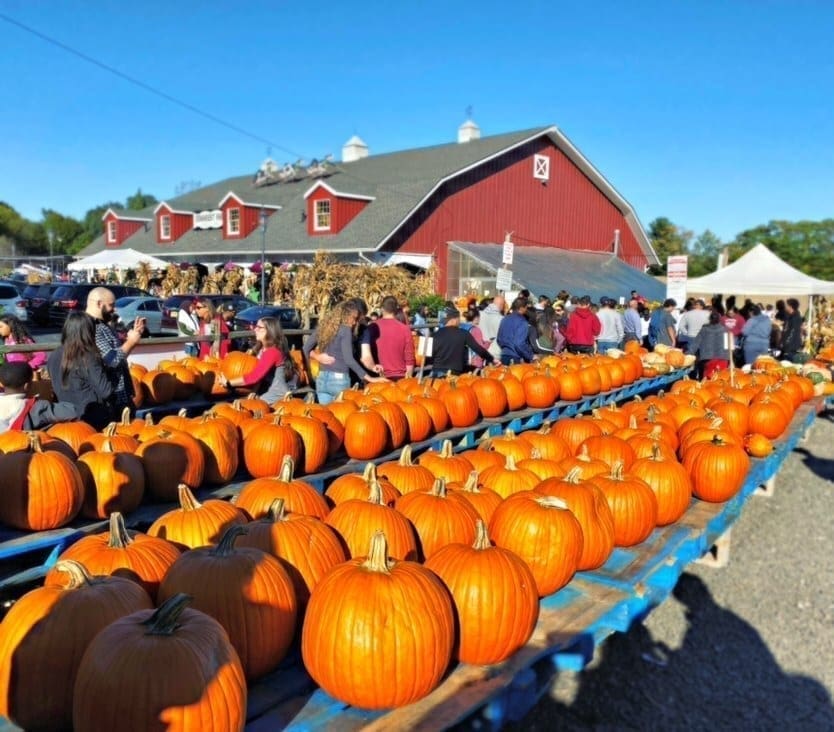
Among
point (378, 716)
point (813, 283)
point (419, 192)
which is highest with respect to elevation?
point (419, 192)

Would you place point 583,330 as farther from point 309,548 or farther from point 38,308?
point 38,308

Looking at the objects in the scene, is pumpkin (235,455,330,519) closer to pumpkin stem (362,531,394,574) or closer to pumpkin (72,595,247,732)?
pumpkin stem (362,531,394,574)

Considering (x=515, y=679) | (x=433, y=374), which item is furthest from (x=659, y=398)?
(x=515, y=679)

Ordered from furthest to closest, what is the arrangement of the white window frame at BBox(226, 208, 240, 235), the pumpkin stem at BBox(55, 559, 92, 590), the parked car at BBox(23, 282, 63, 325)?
the white window frame at BBox(226, 208, 240, 235) → the parked car at BBox(23, 282, 63, 325) → the pumpkin stem at BBox(55, 559, 92, 590)

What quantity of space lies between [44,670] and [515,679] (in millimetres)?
1513

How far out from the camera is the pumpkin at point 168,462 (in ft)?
13.0

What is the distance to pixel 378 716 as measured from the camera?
2.19 m

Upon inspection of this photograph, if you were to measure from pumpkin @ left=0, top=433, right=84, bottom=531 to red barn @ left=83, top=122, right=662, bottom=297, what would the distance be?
65.9 ft

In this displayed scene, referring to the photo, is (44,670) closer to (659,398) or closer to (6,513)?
(6,513)

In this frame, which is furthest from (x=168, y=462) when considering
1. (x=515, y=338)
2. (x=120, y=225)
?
(x=120, y=225)

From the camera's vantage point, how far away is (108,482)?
3656 mm

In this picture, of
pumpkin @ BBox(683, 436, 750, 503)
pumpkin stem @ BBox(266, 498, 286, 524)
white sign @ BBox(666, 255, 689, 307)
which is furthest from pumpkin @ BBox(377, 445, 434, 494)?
white sign @ BBox(666, 255, 689, 307)

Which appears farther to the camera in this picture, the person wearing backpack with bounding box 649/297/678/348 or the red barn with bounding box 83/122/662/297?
the red barn with bounding box 83/122/662/297

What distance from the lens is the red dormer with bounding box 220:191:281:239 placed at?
32438mm
